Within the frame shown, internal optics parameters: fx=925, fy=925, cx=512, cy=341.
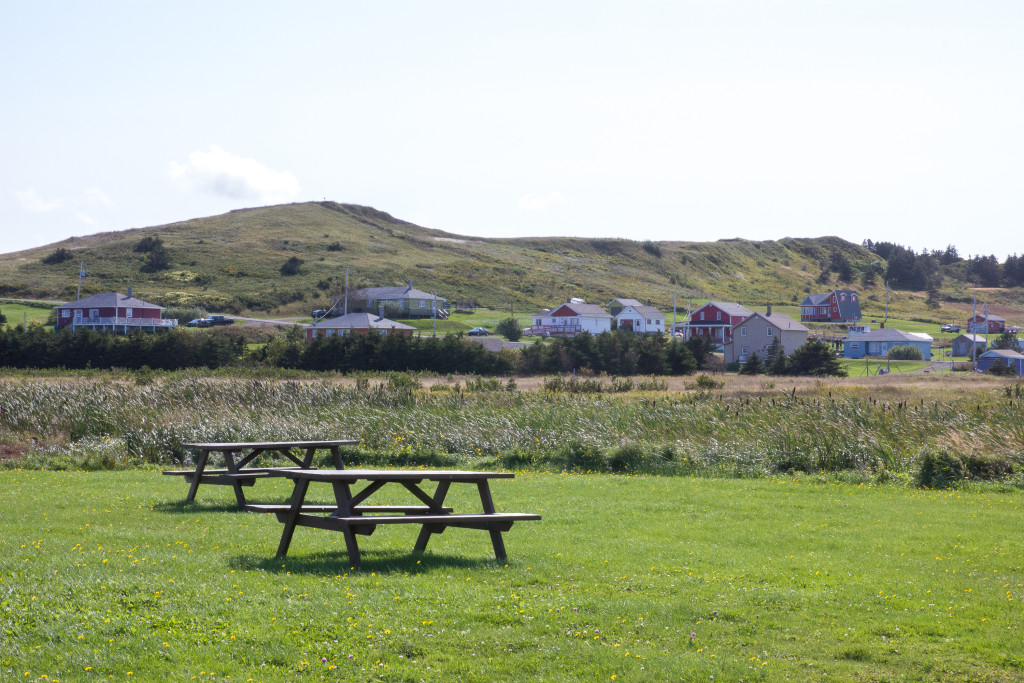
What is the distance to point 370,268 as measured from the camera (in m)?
133

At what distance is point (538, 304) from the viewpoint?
429 feet

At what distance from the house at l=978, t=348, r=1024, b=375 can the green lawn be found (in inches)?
3041

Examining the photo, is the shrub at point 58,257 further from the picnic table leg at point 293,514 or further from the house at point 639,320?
the picnic table leg at point 293,514

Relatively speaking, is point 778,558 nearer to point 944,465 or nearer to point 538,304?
point 944,465

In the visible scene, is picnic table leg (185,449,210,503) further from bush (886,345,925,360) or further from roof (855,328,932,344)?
roof (855,328,932,344)

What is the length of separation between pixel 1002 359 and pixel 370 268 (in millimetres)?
82652

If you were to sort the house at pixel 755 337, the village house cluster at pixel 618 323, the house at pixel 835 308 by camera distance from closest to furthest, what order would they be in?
the village house cluster at pixel 618 323, the house at pixel 755 337, the house at pixel 835 308

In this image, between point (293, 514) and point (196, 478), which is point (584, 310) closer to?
point (196, 478)

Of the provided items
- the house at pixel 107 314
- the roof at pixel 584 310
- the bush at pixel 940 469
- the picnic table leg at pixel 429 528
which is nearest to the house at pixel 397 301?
the roof at pixel 584 310

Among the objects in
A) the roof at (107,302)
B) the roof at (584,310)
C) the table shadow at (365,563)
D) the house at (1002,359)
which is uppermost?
the roof at (584,310)

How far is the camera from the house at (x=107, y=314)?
87.4 meters

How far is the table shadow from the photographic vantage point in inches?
322

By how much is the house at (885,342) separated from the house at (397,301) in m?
47.8

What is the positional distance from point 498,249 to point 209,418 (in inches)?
6079
